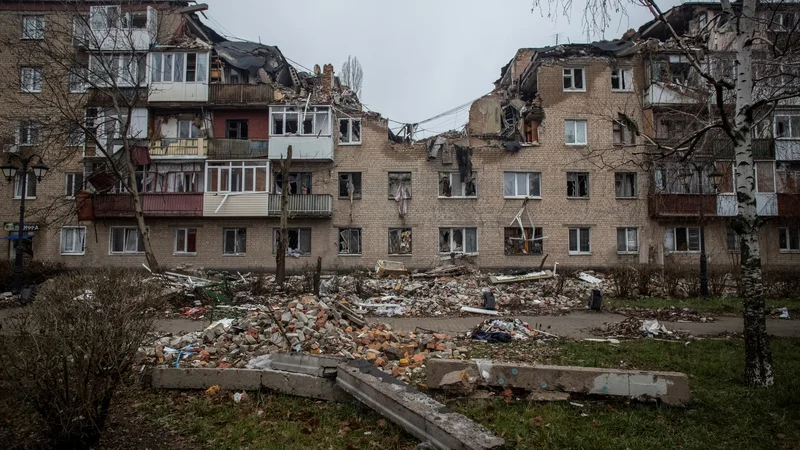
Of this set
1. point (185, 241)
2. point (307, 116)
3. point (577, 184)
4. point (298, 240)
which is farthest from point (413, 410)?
point (185, 241)

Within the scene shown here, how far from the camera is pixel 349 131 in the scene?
27.7 meters

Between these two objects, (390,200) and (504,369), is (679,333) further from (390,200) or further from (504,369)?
(390,200)

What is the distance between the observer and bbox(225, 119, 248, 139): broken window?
2819 cm

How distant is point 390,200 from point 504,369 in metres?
22.5

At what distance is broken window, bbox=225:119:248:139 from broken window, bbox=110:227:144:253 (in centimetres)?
828

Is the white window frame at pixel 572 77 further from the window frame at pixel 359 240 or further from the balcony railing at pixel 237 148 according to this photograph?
the balcony railing at pixel 237 148

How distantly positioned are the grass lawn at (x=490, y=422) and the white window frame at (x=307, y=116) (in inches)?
885

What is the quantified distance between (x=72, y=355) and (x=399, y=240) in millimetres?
23694

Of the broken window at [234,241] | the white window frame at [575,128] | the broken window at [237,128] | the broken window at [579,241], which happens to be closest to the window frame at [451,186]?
the white window frame at [575,128]

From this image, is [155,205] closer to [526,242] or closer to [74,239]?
[74,239]

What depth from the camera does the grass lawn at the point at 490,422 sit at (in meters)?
4.16

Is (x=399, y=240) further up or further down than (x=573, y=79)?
further down

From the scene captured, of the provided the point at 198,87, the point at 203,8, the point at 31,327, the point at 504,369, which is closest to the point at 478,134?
the point at 198,87

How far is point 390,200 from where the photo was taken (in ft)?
89.7
